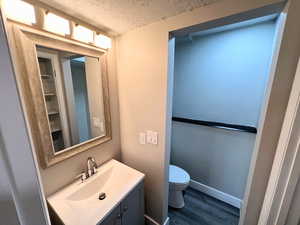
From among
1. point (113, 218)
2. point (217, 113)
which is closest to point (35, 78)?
point (113, 218)

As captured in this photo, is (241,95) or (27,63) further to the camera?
(241,95)

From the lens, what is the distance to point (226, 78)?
1.66 m

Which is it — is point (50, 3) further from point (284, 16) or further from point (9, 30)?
point (284, 16)

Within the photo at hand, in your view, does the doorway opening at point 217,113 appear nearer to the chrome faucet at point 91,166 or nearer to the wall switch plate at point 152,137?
the wall switch plate at point 152,137

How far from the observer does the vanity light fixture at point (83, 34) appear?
100 cm

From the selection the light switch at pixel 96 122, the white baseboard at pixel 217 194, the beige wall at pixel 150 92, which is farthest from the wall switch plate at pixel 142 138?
the white baseboard at pixel 217 194

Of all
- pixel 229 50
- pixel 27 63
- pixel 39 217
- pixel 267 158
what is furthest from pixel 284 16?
pixel 27 63

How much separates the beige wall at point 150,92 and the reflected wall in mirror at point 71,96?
0.28m

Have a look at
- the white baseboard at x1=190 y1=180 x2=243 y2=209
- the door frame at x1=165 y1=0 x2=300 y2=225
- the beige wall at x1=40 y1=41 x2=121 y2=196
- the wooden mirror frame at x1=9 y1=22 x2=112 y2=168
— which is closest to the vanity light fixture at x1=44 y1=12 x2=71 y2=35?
the wooden mirror frame at x1=9 y1=22 x2=112 y2=168

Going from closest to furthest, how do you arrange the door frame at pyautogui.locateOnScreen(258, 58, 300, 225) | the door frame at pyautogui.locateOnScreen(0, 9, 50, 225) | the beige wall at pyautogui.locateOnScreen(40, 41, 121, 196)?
the door frame at pyautogui.locateOnScreen(0, 9, 50, 225), the door frame at pyautogui.locateOnScreen(258, 58, 300, 225), the beige wall at pyautogui.locateOnScreen(40, 41, 121, 196)

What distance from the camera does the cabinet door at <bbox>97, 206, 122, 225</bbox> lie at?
2.86ft

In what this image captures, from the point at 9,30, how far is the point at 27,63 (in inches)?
6.9

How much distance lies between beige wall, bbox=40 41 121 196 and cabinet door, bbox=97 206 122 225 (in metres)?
0.47

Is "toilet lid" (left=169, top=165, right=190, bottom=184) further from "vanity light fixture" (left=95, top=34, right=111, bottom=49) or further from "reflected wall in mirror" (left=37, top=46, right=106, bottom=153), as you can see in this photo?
"vanity light fixture" (left=95, top=34, right=111, bottom=49)
